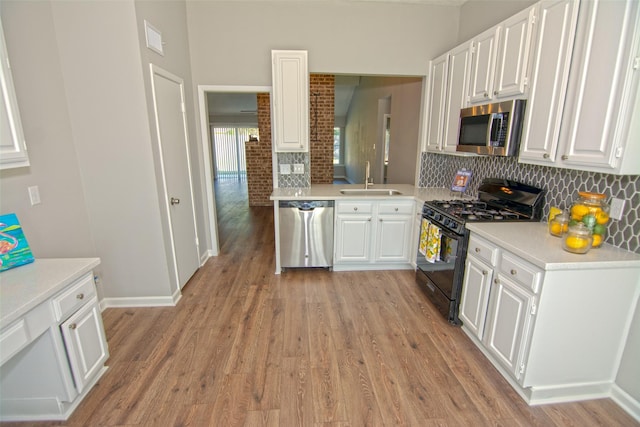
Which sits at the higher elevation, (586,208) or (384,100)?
(384,100)

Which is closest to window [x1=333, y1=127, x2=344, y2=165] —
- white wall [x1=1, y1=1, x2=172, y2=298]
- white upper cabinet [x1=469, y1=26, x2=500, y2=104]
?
white upper cabinet [x1=469, y1=26, x2=500, y2=104]

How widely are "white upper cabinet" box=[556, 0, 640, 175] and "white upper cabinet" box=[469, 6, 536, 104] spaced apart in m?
0.40

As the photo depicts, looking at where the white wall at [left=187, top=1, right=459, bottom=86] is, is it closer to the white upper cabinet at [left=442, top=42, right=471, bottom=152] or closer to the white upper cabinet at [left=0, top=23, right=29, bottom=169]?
the white upper cabinet at [left=442, top=42, right=471, bottom=152]

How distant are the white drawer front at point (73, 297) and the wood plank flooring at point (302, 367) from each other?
0.63 m

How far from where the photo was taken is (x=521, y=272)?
1840mm

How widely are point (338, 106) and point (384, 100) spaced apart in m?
3.92

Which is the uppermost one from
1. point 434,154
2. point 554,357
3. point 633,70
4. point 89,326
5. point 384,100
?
point 384,100

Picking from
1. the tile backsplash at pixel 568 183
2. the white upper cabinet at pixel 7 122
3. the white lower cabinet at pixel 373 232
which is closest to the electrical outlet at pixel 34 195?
the white upper cabinet at pixel 7 122

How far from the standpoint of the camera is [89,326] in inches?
73.6

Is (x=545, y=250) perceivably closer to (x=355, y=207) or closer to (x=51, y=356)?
(x=355, y=207)

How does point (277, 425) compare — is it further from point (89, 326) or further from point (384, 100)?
point (384, 100)

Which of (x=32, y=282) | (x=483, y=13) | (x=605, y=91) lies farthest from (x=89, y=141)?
(x=483, y=13)

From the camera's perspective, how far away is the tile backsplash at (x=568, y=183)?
183 cm

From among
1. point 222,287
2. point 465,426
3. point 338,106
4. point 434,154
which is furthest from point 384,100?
point 465,426
